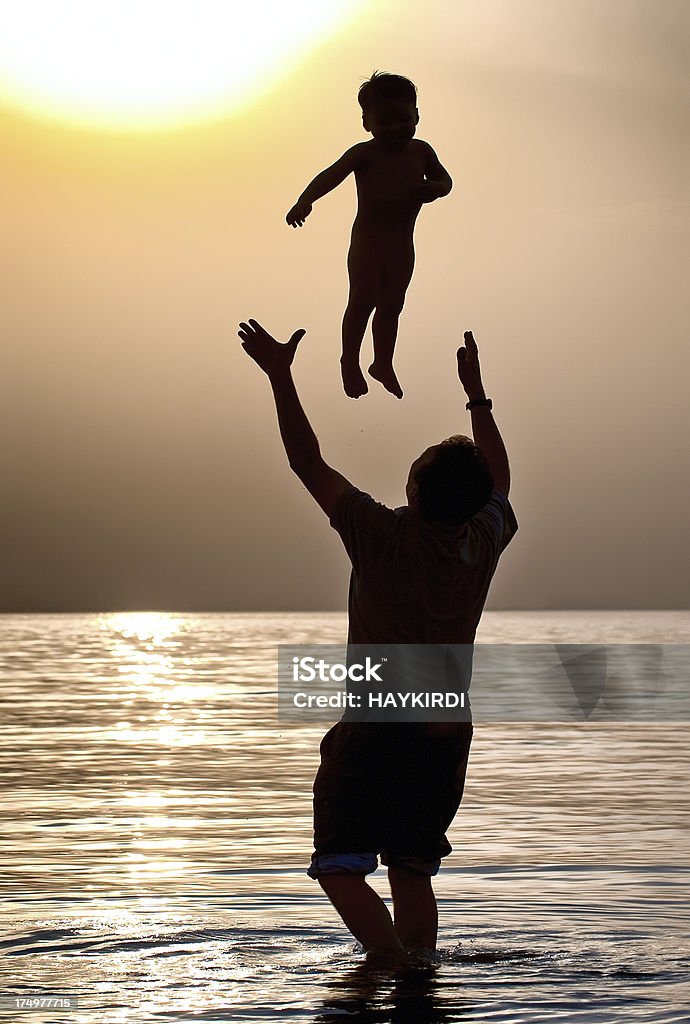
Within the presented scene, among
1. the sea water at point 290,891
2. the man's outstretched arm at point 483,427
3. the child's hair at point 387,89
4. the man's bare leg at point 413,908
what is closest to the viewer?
the child's hair at point 387,89

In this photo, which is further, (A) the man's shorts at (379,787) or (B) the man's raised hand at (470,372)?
(B) the man's raised hand at (470,372)

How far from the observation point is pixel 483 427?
20.5 feet

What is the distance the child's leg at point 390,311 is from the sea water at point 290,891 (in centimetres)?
273

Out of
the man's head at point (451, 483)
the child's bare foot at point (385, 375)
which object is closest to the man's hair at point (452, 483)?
the man's head at point (451, 483)

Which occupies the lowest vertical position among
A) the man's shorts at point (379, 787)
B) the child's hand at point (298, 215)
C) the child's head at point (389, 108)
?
the man's shorts at point (379, 787)

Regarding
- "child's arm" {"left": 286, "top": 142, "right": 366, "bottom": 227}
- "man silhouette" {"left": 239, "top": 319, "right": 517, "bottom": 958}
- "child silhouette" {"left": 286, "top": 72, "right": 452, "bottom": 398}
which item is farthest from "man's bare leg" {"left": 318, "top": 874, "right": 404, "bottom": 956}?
"child's arm" {"left": 286, "top": 142, "right": 366, "bottom": 227}

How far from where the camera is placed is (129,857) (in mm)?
11070

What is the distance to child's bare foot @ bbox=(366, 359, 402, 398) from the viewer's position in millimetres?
5621

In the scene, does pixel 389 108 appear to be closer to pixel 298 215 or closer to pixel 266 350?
pixel 298 215

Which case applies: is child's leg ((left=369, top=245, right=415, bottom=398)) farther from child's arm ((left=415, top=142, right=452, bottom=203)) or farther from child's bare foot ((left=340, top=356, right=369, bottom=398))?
child's arm ((left=415, top=142, right=452, bottom=203))

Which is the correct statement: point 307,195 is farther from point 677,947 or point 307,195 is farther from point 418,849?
point 677,947

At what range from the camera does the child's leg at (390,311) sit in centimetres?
534

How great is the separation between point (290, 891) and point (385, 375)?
4977mm

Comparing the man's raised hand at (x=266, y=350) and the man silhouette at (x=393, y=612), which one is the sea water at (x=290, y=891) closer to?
Answer: the man silhouette at (x=393, y=612)
